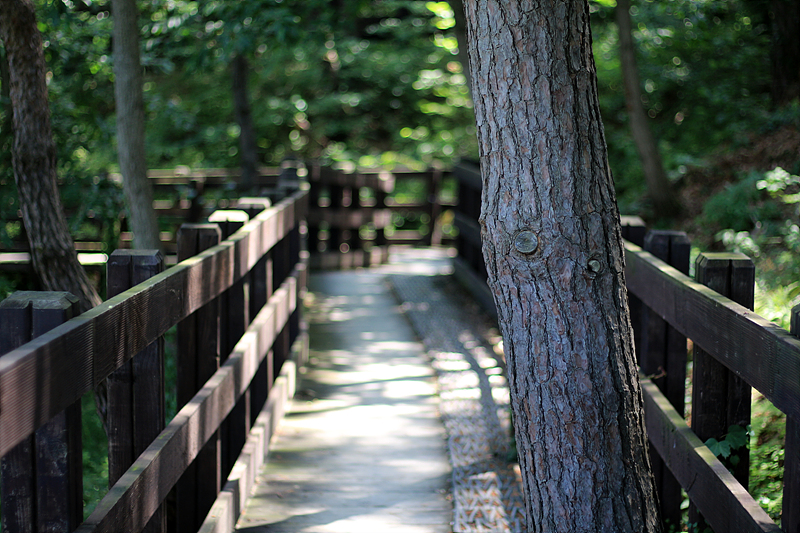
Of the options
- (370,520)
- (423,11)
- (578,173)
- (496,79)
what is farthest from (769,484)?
(423,11)

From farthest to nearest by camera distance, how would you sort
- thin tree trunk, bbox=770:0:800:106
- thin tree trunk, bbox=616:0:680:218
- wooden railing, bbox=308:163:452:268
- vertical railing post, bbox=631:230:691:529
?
1. wooden railing, bbox=308:163:452:268
2. thin tree trunk, bbox=616:0:680:218
3. thin tree trunk, bbox=770:0:800:106
4. vertical railing post, bbox=631:230:691:529

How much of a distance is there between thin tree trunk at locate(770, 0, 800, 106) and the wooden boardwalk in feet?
19.7

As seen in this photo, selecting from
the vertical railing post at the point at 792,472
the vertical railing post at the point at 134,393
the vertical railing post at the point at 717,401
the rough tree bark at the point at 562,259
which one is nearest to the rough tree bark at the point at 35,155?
the vertical railing post at the point at 134,393

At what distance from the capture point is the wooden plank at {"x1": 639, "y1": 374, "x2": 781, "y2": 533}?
7.36 ft

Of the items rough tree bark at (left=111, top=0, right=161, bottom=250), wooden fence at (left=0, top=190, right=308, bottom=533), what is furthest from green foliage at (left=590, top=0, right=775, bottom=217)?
wooden fence at (left=0, top=190, right=308, bottom=533)

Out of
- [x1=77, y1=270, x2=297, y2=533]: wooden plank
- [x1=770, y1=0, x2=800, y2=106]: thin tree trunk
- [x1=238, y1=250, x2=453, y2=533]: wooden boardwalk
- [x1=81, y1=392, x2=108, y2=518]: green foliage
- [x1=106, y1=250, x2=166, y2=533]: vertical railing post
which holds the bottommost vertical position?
[x1=81, y1=392, x2=108, y2=518]: green foliage

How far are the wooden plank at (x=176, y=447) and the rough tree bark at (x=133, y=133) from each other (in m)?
1.73

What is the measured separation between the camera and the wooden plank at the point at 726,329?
2016 mm

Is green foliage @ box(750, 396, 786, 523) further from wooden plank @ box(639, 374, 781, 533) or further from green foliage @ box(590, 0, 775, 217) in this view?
green foliage @ box(590, 0, 775, 217)

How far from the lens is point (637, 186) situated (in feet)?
40.4

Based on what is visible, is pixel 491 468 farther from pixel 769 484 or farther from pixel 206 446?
pixel 206 446

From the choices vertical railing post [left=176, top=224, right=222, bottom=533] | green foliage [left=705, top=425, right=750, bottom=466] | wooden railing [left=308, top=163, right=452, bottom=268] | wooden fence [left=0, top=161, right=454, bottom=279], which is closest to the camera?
green foliage [left=705, top=425, right=750, bottom=466]

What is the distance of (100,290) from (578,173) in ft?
15.7

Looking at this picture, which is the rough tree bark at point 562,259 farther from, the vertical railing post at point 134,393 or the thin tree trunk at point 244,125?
the thin tree trunk at point 244,125
